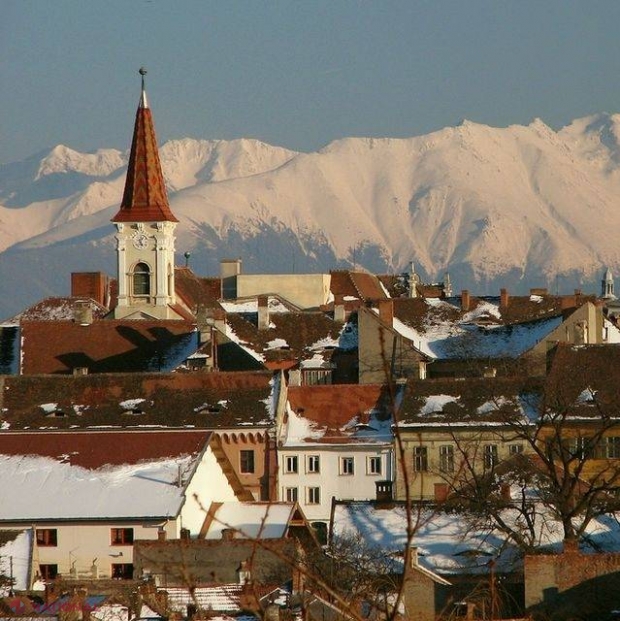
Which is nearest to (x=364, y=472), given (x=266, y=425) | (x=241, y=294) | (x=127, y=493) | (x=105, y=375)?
(x=266, y=425)

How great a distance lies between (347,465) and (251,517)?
16026 mm

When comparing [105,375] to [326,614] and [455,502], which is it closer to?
[455,502]

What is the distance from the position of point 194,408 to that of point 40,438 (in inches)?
356

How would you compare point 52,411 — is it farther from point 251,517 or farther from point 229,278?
point 229,278

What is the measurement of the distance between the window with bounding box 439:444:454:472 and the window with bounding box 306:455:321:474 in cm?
510

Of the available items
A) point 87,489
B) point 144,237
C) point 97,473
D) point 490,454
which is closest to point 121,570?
point 87,489

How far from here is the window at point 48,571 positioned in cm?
6425

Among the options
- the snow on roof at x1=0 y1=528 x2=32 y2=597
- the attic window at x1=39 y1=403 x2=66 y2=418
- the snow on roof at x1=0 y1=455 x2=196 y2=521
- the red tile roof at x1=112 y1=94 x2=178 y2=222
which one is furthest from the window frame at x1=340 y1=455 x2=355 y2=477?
the red tile roof at x1=112 y1=94 x2=178 y2=222

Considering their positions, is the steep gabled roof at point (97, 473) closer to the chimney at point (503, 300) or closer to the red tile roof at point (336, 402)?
the red tile roof at point (336, 402)

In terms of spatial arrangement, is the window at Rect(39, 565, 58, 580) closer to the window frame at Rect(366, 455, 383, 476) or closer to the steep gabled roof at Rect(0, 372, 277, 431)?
the steep gabled roof at Rect(0, 372, 277, 431)

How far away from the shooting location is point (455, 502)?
61156 mm

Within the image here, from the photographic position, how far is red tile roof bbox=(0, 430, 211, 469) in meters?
71.1

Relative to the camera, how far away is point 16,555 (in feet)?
203

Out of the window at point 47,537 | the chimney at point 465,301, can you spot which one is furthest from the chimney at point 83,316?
the window at point 47,537
